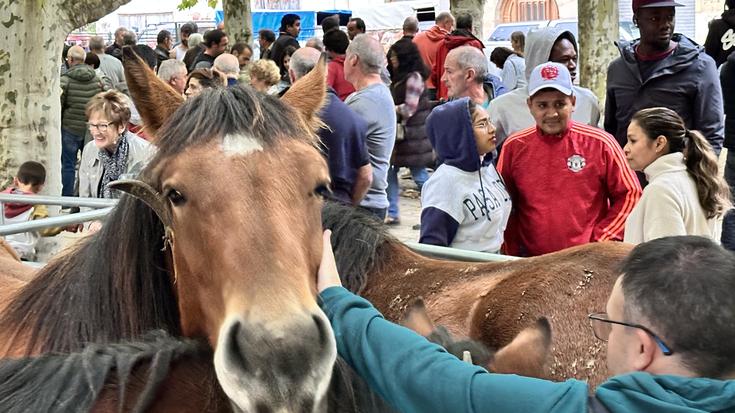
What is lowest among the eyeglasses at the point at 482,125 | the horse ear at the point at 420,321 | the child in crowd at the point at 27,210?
the child in crowd at the point at 27,210

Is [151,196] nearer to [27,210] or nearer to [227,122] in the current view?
[227,122]

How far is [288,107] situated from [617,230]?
2.28 metres

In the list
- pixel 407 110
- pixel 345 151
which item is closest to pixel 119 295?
pixel 345 151

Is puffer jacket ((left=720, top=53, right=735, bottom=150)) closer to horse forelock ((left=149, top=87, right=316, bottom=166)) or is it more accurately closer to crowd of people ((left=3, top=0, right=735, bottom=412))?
crowd of people ((left=3, top=0, right=735, bottom=412))

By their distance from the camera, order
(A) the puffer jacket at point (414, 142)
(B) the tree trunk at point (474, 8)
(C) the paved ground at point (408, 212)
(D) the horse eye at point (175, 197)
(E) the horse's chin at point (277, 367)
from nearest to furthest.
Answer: (E) the horse's chin at point (277, 367)
(D) the horse eye at point (175, 197)
(C) the paved ground at point (408, 212)
(A) the puffer jacket at point (414, 142)
(B) the tree trunk at point (474, 8)

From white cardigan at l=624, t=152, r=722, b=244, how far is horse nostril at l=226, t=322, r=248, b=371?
8.56 feet

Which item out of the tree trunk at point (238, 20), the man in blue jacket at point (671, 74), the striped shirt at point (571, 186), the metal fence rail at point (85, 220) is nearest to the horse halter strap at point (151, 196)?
the metal fence rail at point (85, 220)

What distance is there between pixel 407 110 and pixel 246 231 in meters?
→ 8.01

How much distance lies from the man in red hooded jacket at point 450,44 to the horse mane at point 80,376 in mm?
8423

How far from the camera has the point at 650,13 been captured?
18.3 ft

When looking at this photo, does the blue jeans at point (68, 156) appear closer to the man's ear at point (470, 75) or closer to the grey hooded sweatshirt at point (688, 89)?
the man's ear at point (470, 75)

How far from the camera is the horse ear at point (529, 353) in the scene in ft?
6.19

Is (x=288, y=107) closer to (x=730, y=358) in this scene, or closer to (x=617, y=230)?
(x=730, y=358)

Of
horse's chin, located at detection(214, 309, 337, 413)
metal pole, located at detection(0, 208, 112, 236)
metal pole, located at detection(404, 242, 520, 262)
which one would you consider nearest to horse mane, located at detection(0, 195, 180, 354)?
horse's chin, located at detection(214, 309, 337, 413)
